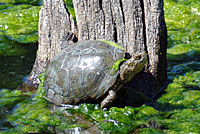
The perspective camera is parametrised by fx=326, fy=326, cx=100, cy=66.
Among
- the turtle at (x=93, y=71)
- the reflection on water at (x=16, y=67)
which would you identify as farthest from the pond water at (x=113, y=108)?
the turtle at (x=93, y=71)

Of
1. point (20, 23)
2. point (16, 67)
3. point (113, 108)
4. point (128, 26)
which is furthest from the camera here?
point (20, 23)

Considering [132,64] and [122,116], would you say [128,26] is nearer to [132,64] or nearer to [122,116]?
[132,64]

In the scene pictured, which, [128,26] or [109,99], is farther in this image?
[128,26]

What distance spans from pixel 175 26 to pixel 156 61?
300 cm

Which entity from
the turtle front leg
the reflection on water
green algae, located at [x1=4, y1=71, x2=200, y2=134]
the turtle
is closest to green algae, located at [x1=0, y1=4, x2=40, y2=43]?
the reflection on water

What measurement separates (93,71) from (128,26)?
777 mm

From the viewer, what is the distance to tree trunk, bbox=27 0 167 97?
3.95m

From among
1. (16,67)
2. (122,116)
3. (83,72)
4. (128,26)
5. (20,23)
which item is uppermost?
(128,26)

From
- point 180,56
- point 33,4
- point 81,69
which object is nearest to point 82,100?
point 81,69

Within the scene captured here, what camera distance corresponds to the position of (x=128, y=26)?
13.1ft

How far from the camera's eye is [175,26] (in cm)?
685

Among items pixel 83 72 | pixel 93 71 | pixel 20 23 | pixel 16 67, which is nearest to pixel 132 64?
pixel 93 71

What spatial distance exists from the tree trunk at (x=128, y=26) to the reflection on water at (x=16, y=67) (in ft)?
3.42

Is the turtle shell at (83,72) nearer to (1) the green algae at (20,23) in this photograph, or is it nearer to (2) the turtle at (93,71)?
(2) the turtle at (93,71)
